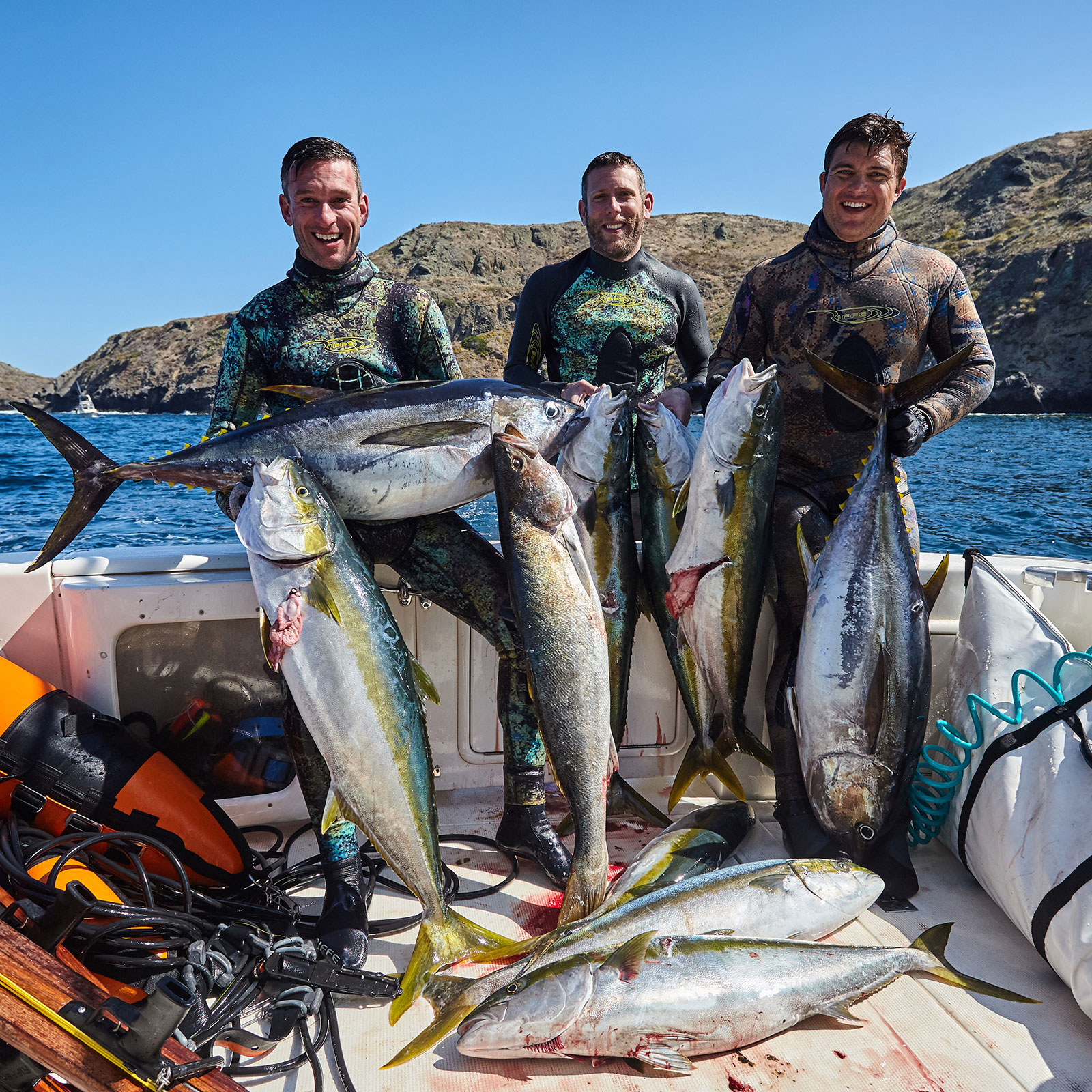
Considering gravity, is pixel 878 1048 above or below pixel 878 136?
below

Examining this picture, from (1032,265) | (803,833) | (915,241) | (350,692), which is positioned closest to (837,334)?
(803,833)

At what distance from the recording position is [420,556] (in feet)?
9.56

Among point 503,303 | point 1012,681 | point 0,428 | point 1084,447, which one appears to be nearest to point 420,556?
point 1012,681

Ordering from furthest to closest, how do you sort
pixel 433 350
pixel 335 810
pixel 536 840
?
pixel 433 350 → pixel 536 840 → pixel 335 810

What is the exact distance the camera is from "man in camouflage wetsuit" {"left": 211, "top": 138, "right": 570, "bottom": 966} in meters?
2.89

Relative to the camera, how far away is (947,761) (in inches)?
121

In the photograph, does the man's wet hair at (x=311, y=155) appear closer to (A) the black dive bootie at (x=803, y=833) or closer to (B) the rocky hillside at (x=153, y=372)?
(A) the black dive bootie at (x=803, y=833)

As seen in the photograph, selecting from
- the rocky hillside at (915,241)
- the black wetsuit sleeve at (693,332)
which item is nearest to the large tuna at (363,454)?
the black wetsuit sleeve at (693,332)

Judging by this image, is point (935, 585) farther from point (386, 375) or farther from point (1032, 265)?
point (1032, 265)

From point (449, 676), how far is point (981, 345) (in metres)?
2.66

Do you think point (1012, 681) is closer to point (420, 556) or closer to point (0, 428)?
point (420, 556)

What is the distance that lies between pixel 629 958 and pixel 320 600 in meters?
1.30

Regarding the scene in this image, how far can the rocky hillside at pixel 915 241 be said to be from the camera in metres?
54.9

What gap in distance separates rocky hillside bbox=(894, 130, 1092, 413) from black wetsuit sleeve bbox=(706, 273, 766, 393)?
195ft
